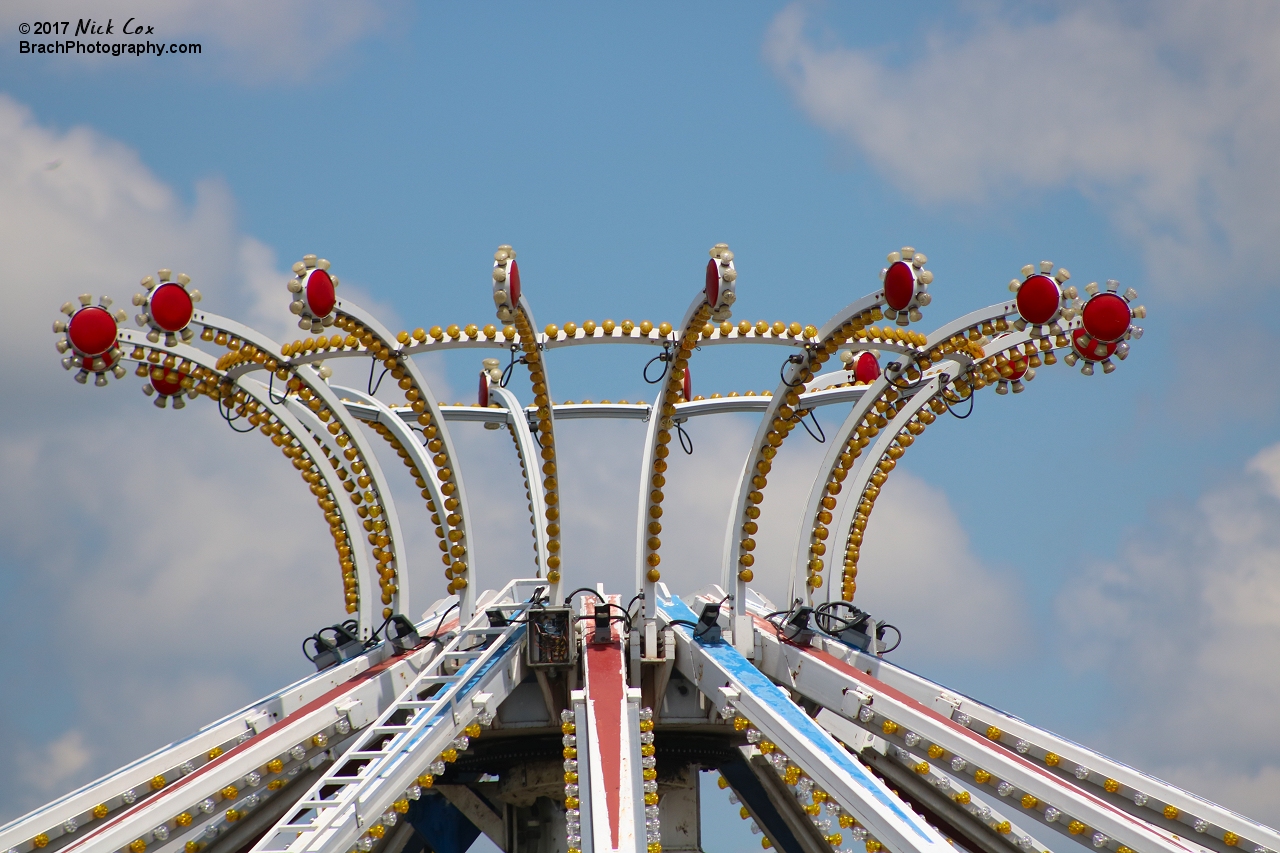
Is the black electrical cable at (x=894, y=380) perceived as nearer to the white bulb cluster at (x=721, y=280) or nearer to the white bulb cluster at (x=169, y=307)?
the white bulb cluster at (x=721, y=280)

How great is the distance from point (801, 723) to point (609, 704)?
6.90 ft

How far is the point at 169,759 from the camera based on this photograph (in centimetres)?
1497

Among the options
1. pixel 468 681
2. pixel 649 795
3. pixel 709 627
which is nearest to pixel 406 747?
pixel 468 681

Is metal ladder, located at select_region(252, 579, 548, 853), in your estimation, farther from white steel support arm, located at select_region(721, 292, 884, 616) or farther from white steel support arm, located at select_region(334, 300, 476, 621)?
white steel support arm, located at select_region(721, 292, 884, 616)

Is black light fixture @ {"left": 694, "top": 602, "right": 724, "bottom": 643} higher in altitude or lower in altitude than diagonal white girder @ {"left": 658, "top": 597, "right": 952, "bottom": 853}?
higher

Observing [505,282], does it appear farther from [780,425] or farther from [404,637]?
[404,637]

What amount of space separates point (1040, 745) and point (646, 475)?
6.76 m

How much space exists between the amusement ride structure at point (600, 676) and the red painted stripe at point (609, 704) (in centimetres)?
4

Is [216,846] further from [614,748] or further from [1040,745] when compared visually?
[1040,745]

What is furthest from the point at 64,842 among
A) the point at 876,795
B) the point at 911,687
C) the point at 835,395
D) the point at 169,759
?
the point at 835,395

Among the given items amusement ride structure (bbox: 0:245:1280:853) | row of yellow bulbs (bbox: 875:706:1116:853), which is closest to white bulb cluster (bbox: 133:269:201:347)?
amusement ride structure (bbox: 0:245:1280:853)

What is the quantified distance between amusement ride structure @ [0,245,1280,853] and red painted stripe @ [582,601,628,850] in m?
0.04

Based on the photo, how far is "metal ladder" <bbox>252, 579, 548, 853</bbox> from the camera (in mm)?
12148

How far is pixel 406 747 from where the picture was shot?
45.3ft
